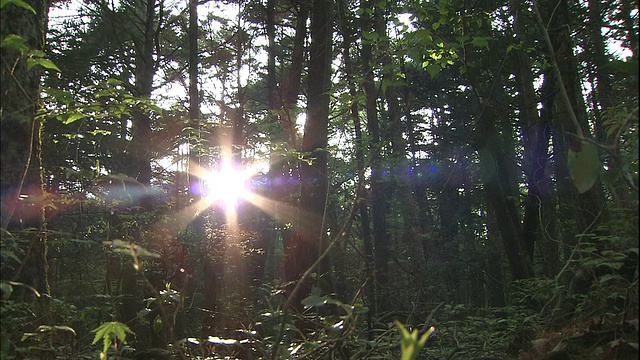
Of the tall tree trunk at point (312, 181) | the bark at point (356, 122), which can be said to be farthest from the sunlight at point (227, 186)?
the tall tree trunk at point (312, 181)

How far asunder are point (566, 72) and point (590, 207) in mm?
1697

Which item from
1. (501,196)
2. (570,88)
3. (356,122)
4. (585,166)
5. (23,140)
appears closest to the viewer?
(585,166)

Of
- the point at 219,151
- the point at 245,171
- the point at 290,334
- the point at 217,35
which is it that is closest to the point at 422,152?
the point at 217,35

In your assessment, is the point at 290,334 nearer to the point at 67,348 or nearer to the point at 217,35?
the point at 67,348

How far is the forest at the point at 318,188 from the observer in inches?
103

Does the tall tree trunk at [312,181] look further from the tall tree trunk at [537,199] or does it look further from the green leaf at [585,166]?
the green leaf at [585,166]

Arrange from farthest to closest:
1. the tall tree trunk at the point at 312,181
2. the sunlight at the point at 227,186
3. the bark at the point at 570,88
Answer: the sunlight at the point at 227,186 < the tall tree trunk at the point at 312,181 < the bark at the point at 570,88

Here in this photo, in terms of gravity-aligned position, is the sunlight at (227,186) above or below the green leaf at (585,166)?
above

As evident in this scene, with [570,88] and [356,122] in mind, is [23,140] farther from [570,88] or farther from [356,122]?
[356,122]

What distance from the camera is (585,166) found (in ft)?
4.70

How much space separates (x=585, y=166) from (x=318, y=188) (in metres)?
4.93

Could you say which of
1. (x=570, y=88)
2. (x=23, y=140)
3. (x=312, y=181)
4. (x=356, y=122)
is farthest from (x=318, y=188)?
(x=356, y=122)

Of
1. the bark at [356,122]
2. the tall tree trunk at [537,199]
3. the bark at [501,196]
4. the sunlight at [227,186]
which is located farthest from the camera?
the sunlight at [227,186]

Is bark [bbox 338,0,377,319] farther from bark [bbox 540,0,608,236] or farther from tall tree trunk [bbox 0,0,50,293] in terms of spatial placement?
tall tree trunk [bbox 0,0,50,293]
